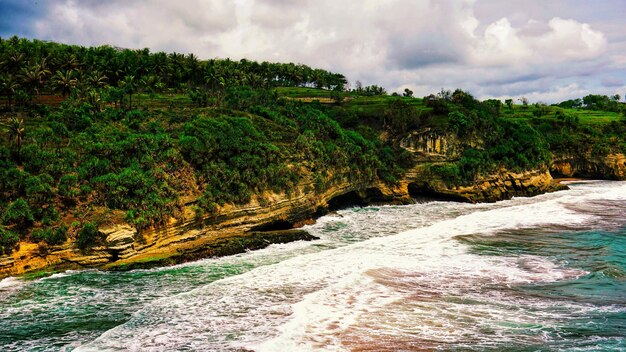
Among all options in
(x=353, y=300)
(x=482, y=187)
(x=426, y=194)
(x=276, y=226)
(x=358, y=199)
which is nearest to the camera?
(x=353, y=300)

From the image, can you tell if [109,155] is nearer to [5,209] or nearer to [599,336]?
[5,209]

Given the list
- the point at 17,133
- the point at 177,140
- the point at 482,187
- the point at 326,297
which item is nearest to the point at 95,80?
the point at 177,140

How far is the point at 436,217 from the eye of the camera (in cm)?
4322

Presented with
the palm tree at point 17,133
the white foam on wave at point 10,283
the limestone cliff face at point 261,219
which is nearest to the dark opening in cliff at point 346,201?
the limestone cliff face at point 261,219

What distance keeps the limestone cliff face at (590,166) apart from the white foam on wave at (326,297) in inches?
2046

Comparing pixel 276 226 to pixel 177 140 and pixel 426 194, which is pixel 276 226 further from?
pixel 426 194

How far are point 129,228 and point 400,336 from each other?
18.0m

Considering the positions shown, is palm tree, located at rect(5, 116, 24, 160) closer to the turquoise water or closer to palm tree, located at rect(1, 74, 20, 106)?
the turquoise water

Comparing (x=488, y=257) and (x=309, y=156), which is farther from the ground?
(x=309, y=156)

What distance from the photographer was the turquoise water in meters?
16.4

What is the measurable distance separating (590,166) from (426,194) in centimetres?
3804

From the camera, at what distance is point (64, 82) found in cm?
4791

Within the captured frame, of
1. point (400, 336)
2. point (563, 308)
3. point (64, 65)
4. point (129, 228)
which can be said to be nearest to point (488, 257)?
point (563, 308)

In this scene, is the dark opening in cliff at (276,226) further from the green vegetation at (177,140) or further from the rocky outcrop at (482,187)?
the rocky outcrop at (482,187)
